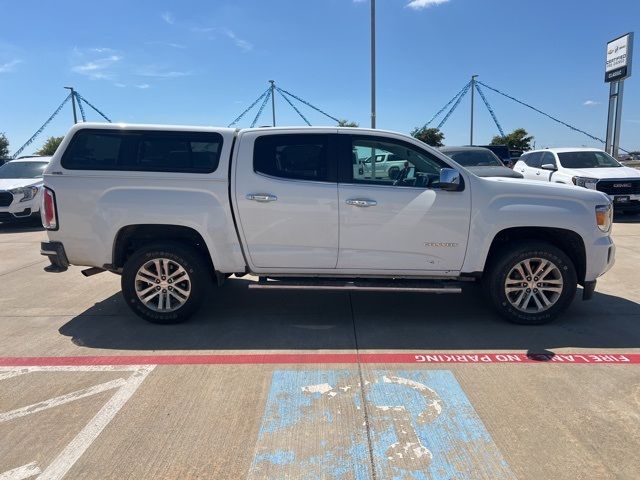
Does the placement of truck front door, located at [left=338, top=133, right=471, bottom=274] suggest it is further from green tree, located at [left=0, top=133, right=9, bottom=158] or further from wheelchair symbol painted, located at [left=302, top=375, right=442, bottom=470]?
green tree, located at [left=0, top=133, right=9, bottom=158]

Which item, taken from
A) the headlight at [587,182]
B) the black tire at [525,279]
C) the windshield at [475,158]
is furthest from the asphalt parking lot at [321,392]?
the windshield at [475,158]

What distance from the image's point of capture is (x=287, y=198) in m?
4.75

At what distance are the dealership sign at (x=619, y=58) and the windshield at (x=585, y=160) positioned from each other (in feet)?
28.8

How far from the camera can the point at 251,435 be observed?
9.91ft

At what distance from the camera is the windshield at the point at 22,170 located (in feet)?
41.8

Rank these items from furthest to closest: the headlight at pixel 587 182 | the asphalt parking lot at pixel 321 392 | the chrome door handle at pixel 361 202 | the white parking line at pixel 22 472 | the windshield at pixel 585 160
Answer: the windshield at pixel 585 160, the headlight at pixel 587 182, the chrome door handle at pixel 361 202, the asphalt parking lot at pixel 321 392, the white parking line at pixel 22 472

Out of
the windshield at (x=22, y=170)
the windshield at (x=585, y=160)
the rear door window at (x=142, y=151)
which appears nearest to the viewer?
the rear door window at (x=142, y=151)

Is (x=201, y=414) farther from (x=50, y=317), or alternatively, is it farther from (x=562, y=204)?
(x=562, y=204)

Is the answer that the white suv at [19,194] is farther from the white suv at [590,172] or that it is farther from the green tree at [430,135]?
the green tree at [430,135]

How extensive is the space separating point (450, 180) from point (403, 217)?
0.56 meters

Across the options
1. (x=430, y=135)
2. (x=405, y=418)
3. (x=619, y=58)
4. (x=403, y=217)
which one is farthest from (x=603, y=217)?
(x=430, y=135)

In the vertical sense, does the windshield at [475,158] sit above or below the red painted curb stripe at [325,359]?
above

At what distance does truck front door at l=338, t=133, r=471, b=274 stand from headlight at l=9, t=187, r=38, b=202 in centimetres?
1015

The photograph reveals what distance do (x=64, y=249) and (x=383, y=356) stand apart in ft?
10.9
